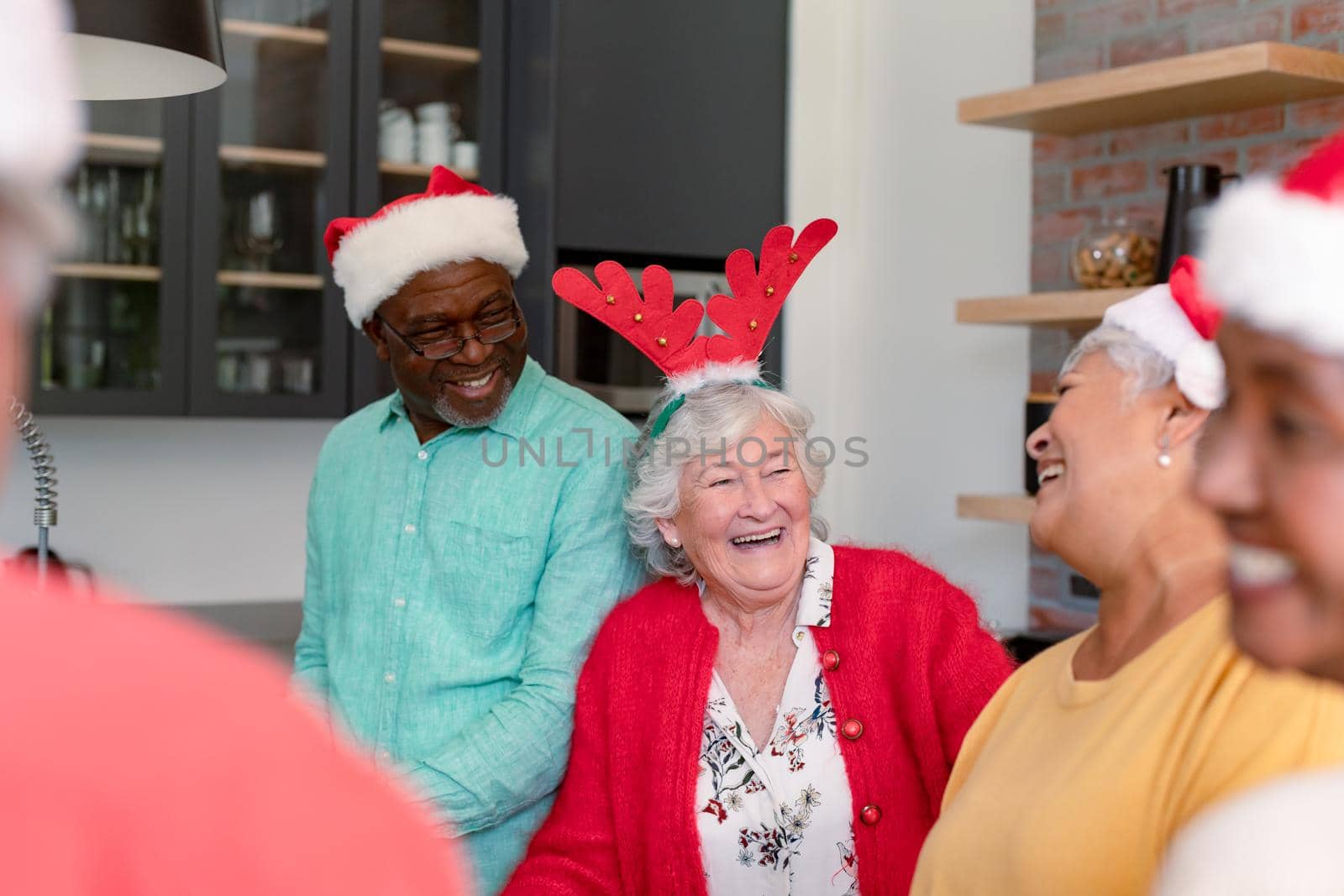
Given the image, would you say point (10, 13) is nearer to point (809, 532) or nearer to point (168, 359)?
point (809, 532)

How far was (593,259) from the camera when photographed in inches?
131

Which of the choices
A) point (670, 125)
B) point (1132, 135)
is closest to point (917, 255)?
point (1132, 135)

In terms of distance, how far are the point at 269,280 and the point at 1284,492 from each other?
3.11 meters

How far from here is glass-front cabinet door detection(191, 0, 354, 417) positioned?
10.6 ft

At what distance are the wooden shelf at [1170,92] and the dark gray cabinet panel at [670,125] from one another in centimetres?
59

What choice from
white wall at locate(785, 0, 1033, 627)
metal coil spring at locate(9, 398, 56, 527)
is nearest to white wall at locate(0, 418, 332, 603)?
white wall at locate(785, 0, 1033, 627)

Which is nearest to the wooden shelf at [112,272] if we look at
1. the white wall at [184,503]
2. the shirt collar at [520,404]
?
the white wall at [184,503]

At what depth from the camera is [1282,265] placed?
487mm

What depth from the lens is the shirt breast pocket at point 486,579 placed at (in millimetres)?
1841

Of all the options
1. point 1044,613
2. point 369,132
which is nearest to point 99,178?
point 369,132

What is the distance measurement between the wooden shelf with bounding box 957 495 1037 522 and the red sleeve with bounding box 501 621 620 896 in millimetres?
1490

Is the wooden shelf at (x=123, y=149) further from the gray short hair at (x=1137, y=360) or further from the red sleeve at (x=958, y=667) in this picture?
the gray short hair at (x=1137, y=360)

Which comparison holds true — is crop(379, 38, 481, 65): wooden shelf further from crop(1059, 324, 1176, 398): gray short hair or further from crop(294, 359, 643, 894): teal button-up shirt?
crop(1059, 324, 1176, 398): gray short hair

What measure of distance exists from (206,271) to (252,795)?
10.2 feet
